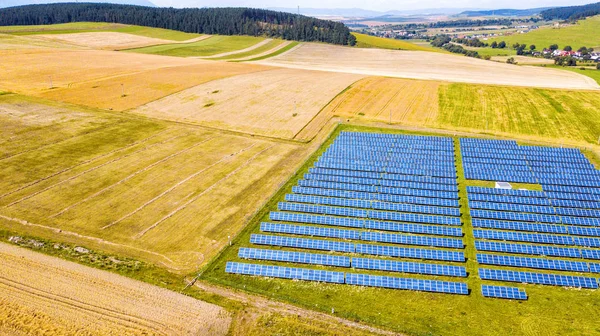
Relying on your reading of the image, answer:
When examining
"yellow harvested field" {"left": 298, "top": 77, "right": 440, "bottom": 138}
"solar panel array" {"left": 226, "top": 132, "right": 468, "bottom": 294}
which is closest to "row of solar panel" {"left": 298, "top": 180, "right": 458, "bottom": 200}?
"solar panel array" {"left": 226, "top": 132, "right": 468, "bottom": 294}

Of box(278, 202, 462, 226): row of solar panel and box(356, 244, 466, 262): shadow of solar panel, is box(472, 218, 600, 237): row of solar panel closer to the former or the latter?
box(278, 202, 462, 226): row of solar panel

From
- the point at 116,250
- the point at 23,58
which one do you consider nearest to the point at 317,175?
the point at 116,250

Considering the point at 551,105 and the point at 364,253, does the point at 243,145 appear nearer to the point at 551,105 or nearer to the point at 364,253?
the point at 364,253

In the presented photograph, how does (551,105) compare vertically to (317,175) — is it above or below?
above

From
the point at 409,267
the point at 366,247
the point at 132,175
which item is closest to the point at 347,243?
the point at 366,247

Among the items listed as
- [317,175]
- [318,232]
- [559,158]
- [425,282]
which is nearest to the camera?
A: [425,282]

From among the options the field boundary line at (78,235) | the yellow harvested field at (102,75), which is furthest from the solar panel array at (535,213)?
the yellow harvested field at (102,75)
